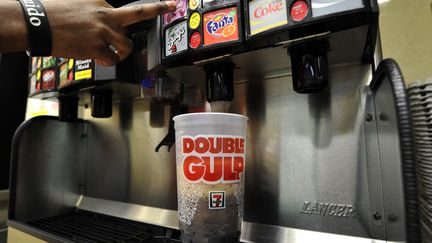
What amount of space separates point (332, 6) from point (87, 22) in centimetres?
47

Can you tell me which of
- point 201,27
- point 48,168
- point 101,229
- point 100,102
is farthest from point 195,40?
point 48,168

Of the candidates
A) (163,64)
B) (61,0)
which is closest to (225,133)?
(163,64)

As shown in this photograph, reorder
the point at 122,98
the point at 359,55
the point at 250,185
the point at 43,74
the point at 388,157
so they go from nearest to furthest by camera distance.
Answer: the point at 388,157 → the point at 359,55 → the point at 250,185 → the point at 43,74 → the point at 122,98

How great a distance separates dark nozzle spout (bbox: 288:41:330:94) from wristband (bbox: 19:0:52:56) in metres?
0.48

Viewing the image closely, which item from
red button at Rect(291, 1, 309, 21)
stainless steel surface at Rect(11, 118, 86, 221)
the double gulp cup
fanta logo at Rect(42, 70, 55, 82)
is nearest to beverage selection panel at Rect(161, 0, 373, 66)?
red button at Rect(291, 1, 309, 21)

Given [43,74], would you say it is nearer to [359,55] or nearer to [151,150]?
[151,150]

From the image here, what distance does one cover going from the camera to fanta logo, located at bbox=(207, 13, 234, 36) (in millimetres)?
489

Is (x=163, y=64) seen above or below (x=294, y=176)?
above

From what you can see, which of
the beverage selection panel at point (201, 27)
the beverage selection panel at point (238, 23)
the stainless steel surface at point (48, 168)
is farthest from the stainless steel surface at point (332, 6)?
the stainless steel surface at point (48, 168)

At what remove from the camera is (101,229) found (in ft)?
2.47

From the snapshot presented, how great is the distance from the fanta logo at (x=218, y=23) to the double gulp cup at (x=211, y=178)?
16cm

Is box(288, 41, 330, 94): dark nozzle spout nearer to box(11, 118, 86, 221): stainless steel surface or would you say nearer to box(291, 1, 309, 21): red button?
box(291, 1, 309, 21): red button

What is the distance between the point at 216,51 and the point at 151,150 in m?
0.49

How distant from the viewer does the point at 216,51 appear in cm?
51
